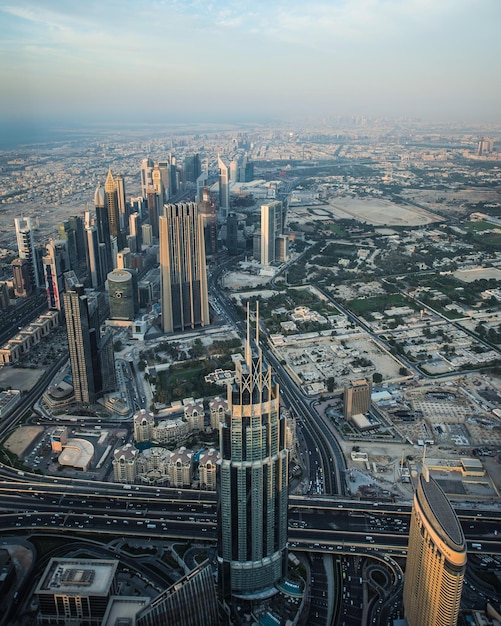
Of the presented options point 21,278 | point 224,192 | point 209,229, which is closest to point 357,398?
point 21,278

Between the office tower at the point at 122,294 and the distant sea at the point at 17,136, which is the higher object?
the distant sea at the point at 17,136

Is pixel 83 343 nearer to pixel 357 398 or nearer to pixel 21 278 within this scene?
pixel 357 398

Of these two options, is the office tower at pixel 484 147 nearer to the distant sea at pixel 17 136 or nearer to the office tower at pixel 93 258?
the distant sea at pixel 17 136

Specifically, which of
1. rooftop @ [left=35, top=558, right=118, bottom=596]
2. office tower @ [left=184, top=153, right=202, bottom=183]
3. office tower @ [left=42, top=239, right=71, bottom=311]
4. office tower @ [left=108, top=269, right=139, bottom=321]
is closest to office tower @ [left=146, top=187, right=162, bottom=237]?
office tower @ [left=42, top=239, right=71, bottom=311]

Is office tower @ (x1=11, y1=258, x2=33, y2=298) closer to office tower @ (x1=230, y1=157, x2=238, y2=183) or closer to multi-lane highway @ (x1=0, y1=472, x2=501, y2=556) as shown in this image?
multi-lane highway @ (x1=0, y1=472, x2=501, y2=556)

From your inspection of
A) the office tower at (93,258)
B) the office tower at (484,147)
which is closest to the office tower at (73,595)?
the office tower at (93,258)

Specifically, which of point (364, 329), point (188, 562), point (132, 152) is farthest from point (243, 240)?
point (132, 152)
